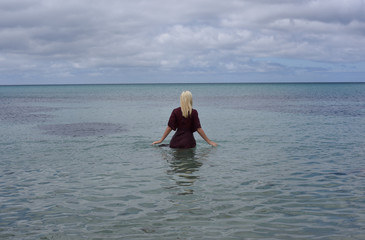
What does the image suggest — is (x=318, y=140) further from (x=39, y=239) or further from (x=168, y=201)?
(x=39, y=239)

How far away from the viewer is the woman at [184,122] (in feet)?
39.8

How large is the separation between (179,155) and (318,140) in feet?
23.3

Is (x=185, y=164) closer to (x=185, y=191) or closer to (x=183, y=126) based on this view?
(x=183, y=126)

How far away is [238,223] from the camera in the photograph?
20.9 ft

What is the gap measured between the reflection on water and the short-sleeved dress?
0.95 ft

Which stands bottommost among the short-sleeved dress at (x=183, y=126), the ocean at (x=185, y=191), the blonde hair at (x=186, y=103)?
the ocean at (x=185, y=191)

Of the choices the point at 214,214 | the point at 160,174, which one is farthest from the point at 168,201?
the point at 160,174

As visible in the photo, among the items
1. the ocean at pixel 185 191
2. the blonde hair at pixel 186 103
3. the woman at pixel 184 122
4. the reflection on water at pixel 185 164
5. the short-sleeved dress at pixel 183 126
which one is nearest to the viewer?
the ocean at pixel 185 191

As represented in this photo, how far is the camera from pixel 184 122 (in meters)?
12.7

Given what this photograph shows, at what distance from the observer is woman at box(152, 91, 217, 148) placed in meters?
12.1

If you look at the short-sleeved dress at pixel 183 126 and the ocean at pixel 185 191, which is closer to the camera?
the ocean at pixel 185 191

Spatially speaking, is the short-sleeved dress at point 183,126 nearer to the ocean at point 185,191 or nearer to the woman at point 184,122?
the woman at point 184,122

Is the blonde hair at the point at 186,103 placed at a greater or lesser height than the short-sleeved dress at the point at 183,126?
greater

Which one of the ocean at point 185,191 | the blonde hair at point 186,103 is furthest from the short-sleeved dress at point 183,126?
the ocean at point 185,191
